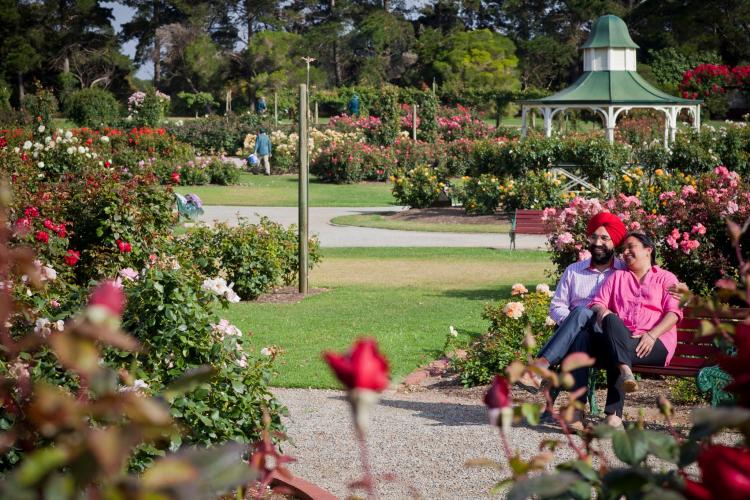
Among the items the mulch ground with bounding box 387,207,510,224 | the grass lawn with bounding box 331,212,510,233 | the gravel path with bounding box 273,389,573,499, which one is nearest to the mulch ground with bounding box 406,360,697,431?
the gravel path with bounding box 273,389,573,499

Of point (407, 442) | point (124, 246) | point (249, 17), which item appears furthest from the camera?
point (249, 17)

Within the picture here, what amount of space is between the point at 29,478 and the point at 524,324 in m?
6.09

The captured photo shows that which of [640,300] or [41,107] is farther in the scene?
[41,107]

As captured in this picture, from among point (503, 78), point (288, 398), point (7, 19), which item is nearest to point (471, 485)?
point (288, 398)

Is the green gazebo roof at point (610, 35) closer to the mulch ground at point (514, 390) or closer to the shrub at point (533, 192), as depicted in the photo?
the shrub at point (533, 192)

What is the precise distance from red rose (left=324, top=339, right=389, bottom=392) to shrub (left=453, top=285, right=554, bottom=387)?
17.6 ft

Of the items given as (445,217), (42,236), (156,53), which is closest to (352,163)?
(445,217)

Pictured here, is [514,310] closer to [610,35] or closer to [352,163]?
[610,35]

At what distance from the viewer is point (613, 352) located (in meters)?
5.22

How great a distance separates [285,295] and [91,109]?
29946mm

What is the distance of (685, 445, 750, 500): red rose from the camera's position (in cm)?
99

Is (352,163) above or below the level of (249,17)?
below

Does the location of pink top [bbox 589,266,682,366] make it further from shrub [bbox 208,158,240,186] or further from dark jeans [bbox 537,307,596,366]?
shrub [bbox 208,158,240,186]

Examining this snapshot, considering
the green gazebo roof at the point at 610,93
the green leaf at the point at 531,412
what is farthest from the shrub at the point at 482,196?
the green leaf at the point at 531,412
